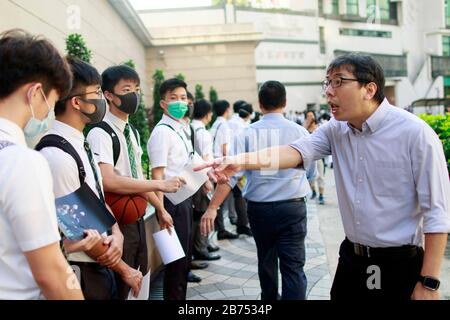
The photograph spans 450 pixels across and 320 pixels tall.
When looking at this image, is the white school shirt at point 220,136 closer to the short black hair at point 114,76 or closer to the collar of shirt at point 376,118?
the short black hair at point 114,76

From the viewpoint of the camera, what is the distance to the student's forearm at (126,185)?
2514mm

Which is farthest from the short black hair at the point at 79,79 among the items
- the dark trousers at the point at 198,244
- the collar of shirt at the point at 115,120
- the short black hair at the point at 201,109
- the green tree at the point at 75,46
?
the short black hair at the point at 201,109

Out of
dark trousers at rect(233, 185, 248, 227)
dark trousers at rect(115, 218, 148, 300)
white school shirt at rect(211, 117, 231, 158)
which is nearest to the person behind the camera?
dark trousers at rect(115, 218, 148, 300)

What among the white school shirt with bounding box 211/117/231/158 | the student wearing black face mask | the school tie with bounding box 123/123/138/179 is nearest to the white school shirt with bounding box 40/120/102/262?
the student wearing black face mask

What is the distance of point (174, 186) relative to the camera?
2.62 meters

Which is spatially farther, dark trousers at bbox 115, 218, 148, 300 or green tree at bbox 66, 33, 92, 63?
green tree at bbox 66, 33, 92, 63

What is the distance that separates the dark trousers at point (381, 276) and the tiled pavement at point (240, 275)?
5.49 ft

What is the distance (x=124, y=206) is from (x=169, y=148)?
3.28 ft

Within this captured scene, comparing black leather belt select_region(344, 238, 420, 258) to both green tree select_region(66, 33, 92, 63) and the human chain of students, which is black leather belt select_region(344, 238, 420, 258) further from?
green tree select_region(66, 33, 92, 63)

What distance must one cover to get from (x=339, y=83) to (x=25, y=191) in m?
1.56

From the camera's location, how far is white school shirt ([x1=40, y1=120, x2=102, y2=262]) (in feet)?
6.05

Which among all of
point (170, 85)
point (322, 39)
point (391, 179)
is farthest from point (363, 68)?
point (322, 39)

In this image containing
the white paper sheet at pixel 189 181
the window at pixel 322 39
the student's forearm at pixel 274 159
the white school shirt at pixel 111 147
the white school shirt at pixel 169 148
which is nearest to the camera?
the student's forearm at pixel 274 159

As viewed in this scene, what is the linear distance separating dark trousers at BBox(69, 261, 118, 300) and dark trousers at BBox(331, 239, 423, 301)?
121 cm
